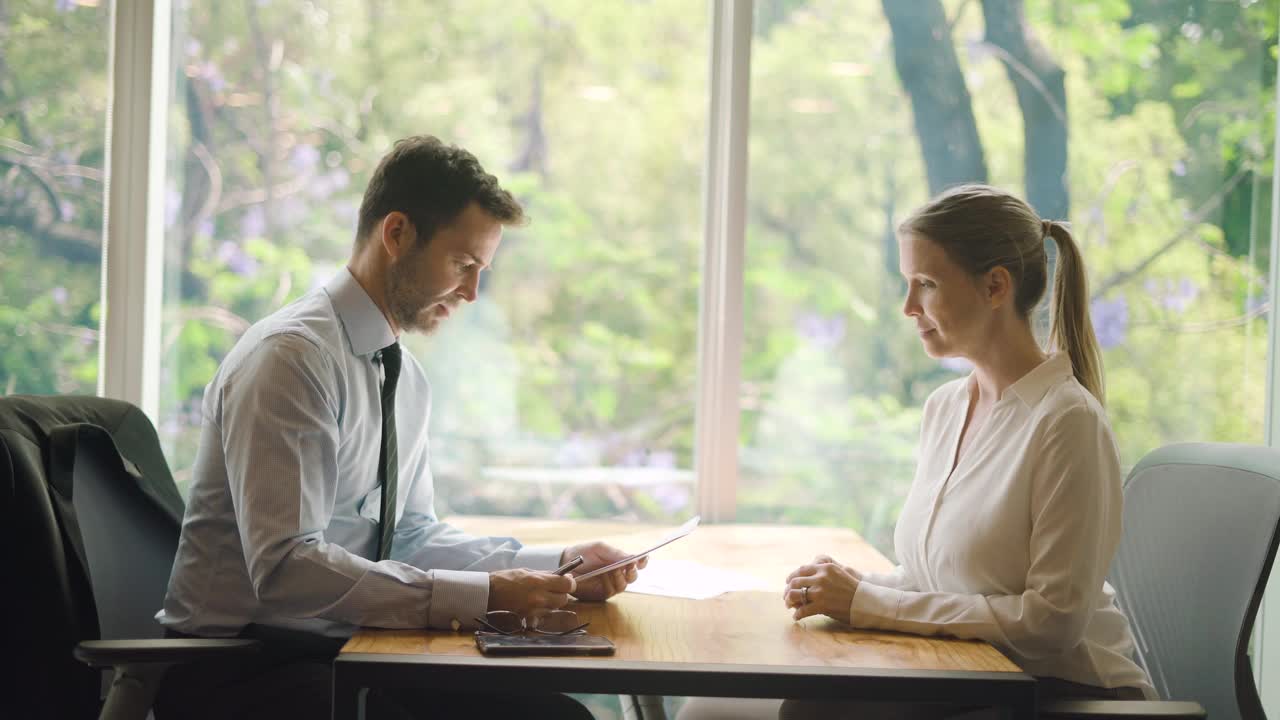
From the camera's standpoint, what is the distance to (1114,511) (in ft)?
5.30

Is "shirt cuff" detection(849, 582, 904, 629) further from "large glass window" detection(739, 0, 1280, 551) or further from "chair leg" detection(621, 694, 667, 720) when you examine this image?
"large glass window" detection(739, 0, 1280, 551)

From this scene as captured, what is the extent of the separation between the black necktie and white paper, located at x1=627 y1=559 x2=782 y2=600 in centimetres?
44

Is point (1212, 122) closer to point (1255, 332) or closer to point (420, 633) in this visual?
point (1255, 332)

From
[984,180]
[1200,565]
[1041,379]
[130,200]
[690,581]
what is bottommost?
[690,581]

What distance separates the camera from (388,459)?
6.28 feet

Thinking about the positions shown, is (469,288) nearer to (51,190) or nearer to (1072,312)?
(1072,312)

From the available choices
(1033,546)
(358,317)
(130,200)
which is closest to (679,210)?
(358,317)

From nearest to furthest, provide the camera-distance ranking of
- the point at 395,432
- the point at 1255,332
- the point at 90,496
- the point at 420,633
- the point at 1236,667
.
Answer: the point at 420,633 → the point at 1236,667 → the point at 90,496 → the point at 395,432 → the point at 1255,332

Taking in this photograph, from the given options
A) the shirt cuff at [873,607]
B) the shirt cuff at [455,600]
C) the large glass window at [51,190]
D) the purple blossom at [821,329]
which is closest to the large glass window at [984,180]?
the purple blossom at [821,329]

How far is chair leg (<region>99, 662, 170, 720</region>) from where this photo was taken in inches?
61.6

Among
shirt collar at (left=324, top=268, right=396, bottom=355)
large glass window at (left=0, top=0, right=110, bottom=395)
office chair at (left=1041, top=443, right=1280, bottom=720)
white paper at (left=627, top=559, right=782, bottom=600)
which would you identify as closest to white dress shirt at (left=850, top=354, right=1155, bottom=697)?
office chair at (left=1041, top=443, right=1280, bottom=720)

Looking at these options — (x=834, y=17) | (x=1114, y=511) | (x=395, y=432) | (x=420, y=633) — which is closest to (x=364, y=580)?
(x=420, y=633)

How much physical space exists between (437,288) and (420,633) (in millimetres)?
705

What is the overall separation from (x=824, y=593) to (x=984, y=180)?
162 centimetres
